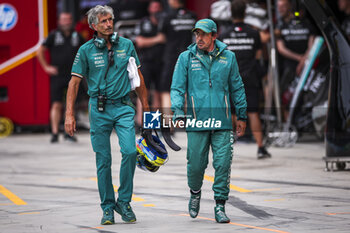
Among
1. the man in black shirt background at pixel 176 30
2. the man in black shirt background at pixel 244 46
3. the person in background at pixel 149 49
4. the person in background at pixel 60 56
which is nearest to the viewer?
the man in black shirt background at pixel 244 46

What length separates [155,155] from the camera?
6.60 metres

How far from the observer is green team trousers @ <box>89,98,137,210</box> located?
644cm

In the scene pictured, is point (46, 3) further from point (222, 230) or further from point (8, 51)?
point (222, 230)

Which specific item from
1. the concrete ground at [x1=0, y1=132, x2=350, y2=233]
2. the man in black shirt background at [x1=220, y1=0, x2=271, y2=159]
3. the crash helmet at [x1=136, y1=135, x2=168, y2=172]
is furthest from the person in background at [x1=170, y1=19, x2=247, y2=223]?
the man in black shirt background at [x1=220, y1=0, x2=271, y2=159]

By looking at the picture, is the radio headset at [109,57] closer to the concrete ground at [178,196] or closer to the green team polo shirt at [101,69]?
the green team polo shirt at [101,69]

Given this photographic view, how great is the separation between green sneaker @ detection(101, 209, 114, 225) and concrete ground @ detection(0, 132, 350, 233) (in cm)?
6

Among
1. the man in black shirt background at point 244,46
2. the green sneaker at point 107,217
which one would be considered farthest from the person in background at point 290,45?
the green sneaker at point 107,217

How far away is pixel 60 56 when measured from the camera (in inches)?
557

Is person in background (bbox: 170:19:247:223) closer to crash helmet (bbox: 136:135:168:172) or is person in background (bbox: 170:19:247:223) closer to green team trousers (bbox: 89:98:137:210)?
crash helmet (bbox: 136:135:168:172)

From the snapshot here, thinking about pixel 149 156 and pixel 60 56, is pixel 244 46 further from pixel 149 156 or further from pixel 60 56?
pixel 60 56

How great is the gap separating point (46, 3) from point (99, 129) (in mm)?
9390

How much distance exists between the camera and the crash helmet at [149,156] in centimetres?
660

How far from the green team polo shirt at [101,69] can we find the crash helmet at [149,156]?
494 millimetres

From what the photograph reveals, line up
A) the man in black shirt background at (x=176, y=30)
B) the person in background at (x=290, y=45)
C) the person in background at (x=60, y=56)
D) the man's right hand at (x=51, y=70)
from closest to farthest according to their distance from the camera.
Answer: the person in background at (x=290, y=45) < the man in black shirt background at (x=176, y=30) < the person in background at (x=60, y=56) < the man's right hand at (x=51, y=70)
